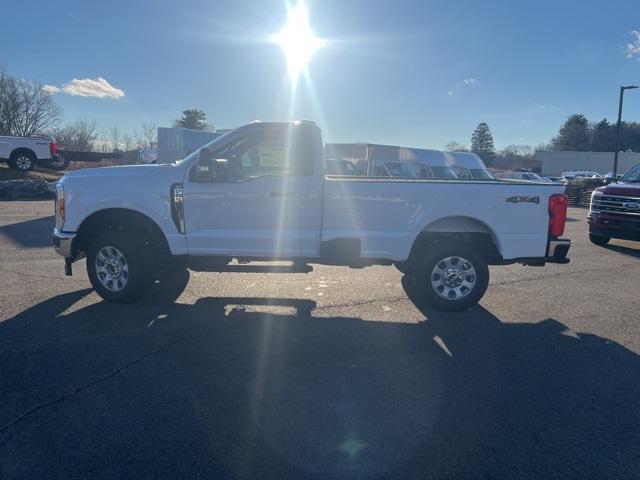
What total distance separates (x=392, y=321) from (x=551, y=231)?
2.19m

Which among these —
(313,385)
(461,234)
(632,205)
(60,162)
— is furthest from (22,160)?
(632,205)

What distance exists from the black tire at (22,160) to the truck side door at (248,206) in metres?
22.5

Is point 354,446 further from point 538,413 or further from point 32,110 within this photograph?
point 32,110

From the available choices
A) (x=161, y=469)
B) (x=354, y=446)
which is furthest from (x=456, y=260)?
(x=161, y=469)

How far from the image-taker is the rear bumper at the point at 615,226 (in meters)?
10.0

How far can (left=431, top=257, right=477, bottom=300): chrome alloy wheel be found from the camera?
555 centimetres

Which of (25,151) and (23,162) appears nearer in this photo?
(25,151)

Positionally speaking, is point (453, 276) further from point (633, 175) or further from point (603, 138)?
point (603, 138)

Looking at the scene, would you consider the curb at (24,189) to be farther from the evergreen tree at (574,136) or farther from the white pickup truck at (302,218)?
the evergreen tree at (574,136)

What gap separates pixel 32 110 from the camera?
55.6 meters

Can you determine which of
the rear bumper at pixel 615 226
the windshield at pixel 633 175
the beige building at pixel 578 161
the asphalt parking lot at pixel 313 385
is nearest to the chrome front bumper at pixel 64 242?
the asphalt parking lot at pixel 313 385

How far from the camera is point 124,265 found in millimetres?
5574

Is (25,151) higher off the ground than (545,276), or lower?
higher

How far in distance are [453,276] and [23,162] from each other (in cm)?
2481
